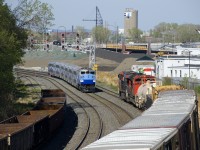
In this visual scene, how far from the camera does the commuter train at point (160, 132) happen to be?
1049 cm

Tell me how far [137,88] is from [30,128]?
18.8 m

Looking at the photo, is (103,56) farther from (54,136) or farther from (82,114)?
(54,136)

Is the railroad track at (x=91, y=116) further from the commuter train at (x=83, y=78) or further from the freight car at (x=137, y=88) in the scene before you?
the freight car at (x=137, y=88)

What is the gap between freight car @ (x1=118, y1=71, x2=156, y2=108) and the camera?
35.2m

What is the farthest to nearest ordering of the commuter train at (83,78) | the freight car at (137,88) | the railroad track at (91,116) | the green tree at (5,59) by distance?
1. the commuter train at (83,78)
2. the freight car at (137,88)
3. the green tree at (5,59)
4. the railroad track at (91,116)

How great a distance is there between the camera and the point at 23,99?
148ft

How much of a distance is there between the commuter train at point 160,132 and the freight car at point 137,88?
692 inches

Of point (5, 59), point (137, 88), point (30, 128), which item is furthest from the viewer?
point (137, 88)

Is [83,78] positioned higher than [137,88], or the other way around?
[137,88]

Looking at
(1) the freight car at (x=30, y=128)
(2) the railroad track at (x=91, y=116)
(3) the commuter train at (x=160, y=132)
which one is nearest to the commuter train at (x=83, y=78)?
(2) the railroad track at (x=91, y=116)

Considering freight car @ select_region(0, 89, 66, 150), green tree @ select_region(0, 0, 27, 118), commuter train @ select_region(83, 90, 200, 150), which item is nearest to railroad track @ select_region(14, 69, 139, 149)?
freight car @ select_region(0, 89, 66, 150)

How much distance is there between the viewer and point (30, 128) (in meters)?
20.5

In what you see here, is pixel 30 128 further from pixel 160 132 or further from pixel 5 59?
pixel 5 59

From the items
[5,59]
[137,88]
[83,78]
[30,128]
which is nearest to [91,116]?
[137,88]
